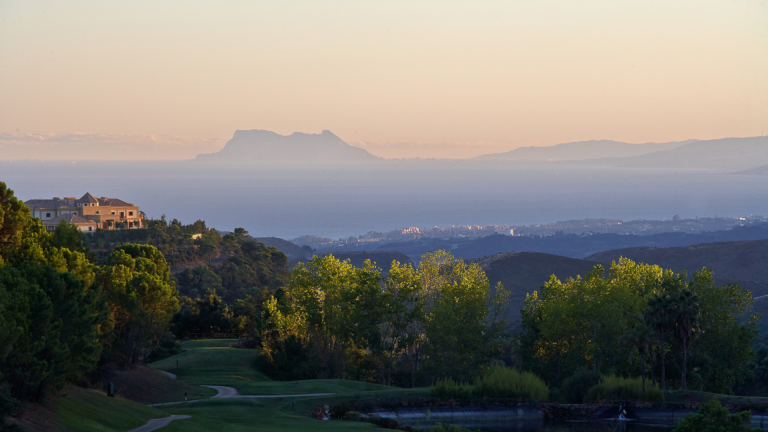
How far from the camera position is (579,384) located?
45.6 meters

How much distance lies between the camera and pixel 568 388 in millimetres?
45938

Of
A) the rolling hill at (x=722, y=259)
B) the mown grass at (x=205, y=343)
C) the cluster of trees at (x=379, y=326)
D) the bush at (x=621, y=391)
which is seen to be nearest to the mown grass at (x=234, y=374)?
the mown grass at (x=205, y=343)

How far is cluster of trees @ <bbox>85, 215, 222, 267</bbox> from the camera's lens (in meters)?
105

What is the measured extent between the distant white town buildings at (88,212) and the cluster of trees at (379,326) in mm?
69615

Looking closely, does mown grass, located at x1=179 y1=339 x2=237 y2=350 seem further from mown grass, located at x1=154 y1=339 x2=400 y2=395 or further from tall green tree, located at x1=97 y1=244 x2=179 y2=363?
tall green tree, located at x1=97 y1=244 x2=179 y2=363

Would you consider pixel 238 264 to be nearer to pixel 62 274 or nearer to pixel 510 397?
pixel 510 397

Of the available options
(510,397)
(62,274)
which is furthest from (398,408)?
(62,274)

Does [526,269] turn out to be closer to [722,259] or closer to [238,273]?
[722,259]

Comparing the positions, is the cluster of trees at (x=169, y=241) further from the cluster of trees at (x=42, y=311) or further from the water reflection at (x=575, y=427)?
the water reflection at (x=575, y=427)

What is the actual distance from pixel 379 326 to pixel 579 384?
51.7 ft

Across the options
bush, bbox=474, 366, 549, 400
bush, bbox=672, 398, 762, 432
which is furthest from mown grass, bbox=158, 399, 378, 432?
bush, bbox=672, 398, 762, 432

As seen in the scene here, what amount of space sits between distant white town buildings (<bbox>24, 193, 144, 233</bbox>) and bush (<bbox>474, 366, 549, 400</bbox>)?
8877 cm

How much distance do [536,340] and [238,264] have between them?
68172mm

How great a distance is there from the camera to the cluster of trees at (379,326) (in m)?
52.4
